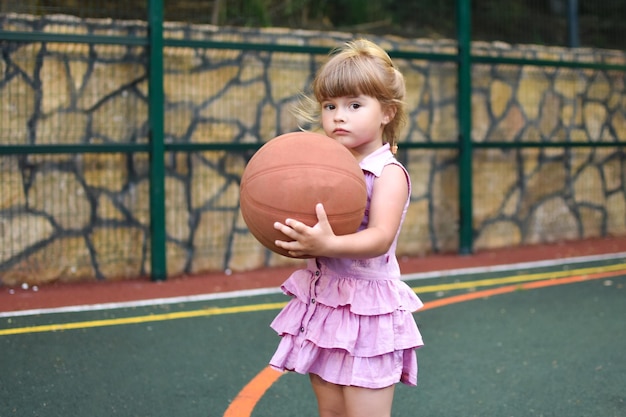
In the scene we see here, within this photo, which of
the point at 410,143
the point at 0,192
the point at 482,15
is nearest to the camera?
the point at 0,192

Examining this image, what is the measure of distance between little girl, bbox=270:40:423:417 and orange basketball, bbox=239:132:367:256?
0.13 meters

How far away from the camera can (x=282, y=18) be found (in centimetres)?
1073

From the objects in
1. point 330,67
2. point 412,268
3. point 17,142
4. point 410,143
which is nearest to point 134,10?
point 17,142

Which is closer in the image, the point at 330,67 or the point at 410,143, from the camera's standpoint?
the point at 330,67

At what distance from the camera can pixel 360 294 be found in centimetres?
299

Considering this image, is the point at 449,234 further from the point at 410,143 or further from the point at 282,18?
the point at 282,18

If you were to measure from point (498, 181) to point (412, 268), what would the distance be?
81.9 inches

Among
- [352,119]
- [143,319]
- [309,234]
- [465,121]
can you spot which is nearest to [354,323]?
[309,234]

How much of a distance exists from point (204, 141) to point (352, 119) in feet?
19.2

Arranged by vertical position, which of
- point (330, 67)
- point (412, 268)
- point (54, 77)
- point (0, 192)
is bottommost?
point (412, 268)

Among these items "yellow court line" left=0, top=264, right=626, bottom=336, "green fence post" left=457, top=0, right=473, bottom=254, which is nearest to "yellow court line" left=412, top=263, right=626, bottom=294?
"yellow court line" left=0, top=264, right=626, bottom=336

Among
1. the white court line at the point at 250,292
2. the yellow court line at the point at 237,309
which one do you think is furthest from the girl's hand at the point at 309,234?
the white court line at the point at 250,292

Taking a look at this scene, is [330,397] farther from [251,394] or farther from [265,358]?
[265,358]

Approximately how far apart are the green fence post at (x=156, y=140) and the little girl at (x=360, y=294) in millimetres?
5341
